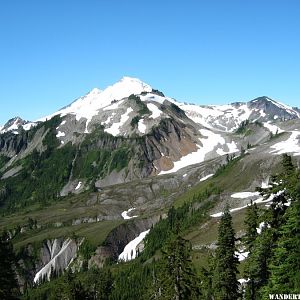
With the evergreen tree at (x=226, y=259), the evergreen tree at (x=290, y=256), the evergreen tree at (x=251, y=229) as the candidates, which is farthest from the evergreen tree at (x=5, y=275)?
the evergreen tree at (x=251, y=229)

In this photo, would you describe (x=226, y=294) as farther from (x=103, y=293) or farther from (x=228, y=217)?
(x=103, y=293)

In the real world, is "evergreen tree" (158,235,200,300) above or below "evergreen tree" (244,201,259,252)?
below

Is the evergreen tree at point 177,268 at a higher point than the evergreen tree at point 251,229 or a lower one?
lower

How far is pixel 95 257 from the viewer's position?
7844 inches

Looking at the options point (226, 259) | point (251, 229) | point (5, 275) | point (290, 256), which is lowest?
point (290, 256)

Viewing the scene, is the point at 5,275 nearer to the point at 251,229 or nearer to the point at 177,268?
the point at 177,268

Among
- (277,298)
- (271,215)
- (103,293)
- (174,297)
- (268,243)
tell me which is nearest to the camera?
(277,298)

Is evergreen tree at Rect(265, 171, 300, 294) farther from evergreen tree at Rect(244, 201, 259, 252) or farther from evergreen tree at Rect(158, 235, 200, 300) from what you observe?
evergreen tree at Rect(244, 201, 259, 252)

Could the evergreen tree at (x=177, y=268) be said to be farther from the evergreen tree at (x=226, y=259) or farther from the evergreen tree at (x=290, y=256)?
the evergreen tree at (x=290, y=256)

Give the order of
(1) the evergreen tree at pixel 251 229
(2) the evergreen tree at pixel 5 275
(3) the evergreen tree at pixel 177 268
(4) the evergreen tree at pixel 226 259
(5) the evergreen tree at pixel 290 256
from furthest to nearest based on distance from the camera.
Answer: (4) the evergreen tree at pixel 226 259 < (1) the evergreen tree at pixel 251 229 < (3) the evergreen tree at pixel 177 268 < (2) the evergreen tree at pixel 5 275 < (5) the evergreen tree at pixel 290 256

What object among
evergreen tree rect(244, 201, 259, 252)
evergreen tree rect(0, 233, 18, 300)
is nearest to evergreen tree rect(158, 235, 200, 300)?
evergreen tree rect(244, 201, 259, 252)

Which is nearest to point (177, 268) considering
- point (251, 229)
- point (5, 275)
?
point (251, 229)

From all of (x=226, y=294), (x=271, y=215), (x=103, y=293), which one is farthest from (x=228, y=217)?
(x=103, y=293)

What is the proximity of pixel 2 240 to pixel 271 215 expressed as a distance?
21758mm
